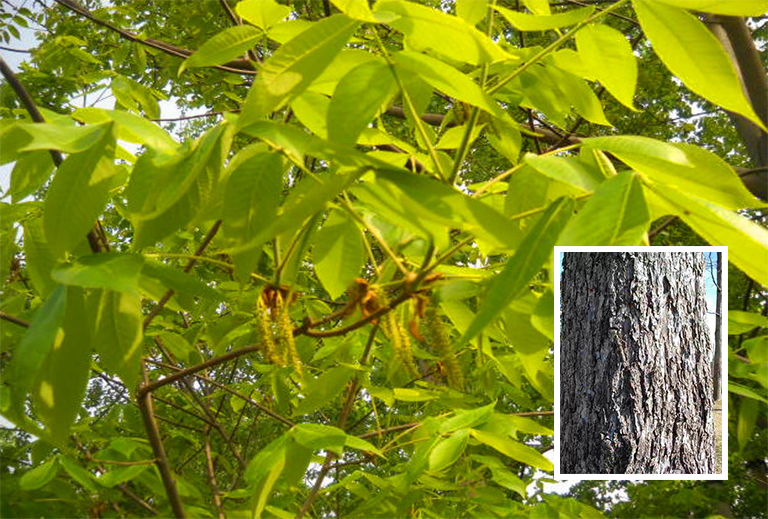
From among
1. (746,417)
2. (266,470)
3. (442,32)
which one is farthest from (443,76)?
(746,417)

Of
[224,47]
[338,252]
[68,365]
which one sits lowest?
[68,365]

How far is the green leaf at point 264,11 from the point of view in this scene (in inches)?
48.1

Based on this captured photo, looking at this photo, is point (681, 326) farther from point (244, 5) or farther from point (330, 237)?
point (244, 5)

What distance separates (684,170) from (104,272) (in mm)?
696

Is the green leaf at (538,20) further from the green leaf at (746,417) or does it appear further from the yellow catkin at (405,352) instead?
the green leaf at (746,417)

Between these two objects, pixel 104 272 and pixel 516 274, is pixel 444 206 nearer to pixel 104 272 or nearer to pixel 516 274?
pixel 516 274

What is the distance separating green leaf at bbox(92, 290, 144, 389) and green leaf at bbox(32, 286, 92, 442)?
0.06 ft

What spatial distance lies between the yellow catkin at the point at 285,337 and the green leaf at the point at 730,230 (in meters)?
0.50

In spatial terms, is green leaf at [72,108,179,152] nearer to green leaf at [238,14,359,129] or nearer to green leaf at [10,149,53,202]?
green leaf at [238,14,359,129]

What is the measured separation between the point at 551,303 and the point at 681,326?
3.41 ft

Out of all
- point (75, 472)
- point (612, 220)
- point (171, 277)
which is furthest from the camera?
Result: point (75, 472)

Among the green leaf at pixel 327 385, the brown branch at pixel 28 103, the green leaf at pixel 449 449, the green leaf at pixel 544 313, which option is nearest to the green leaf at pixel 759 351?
the green leaf at pixel 449 449

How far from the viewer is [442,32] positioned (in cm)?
91

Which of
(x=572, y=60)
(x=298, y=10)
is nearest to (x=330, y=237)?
(x=572, y=60)
